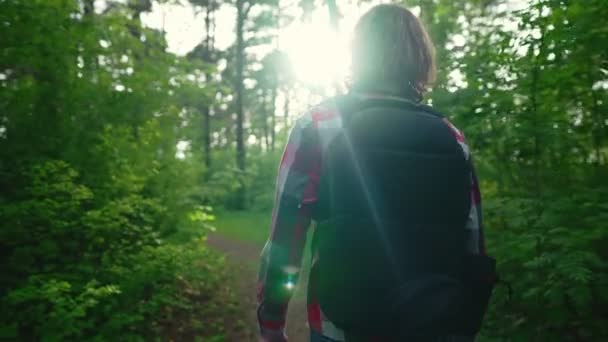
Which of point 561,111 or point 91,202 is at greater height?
point 561,111

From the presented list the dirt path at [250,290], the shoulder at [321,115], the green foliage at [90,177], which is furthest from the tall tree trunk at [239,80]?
the shoulder at [321,115]

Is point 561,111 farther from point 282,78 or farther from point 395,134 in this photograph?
point 282,78

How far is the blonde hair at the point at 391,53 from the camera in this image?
168 centimetres

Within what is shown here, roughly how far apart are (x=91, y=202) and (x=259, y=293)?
4132 millimetres

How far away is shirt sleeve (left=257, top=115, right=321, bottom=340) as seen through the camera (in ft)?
5.23

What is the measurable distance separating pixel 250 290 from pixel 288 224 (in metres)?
7.51

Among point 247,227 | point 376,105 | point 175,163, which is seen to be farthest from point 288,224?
point 247,227

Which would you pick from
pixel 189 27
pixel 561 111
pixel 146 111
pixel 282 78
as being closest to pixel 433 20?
pixel 561 111

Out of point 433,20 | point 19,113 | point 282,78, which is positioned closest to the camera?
point 19,113

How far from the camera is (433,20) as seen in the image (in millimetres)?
5641

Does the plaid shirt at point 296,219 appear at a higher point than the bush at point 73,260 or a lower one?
higher

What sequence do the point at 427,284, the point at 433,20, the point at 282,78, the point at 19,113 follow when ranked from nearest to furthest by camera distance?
the point at 427,284 → the point at 19,113 → the point at 433,20 → the point at 282,78

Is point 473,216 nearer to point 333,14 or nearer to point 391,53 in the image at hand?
point 391,53

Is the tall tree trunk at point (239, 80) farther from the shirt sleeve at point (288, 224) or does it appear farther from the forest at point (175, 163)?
the shirt sleeve at point (288, 224)
